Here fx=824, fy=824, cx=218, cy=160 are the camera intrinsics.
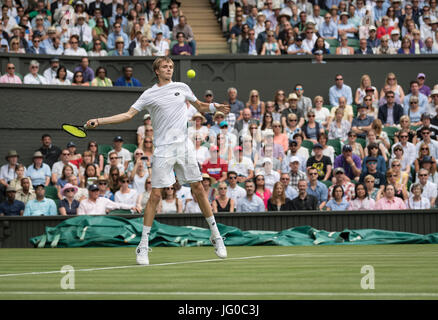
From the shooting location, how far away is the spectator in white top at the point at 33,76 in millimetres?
19516

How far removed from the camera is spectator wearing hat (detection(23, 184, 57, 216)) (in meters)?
15.6

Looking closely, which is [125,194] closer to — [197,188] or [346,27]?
[197,188]

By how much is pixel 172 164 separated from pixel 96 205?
21.9ft

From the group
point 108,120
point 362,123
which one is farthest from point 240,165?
point 108,120

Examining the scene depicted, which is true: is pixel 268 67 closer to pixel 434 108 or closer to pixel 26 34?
pixel 434 108

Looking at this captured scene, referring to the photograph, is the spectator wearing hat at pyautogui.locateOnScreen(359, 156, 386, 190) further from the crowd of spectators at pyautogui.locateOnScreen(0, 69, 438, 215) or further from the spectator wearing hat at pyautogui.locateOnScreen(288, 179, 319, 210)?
the spectator wearing hat at pyautogui.locateOnScreen(288, 179, 319, 210)

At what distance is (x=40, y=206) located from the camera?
15.7m

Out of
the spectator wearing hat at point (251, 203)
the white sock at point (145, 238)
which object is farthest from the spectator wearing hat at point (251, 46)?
the white sock at point (145, 238)

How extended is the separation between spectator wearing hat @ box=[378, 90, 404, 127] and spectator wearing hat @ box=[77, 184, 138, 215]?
6.79 meters

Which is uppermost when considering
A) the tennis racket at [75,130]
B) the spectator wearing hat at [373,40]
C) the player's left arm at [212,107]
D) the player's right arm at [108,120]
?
the spectator wearing hat at [373,40]

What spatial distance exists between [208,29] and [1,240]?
12.0 meters

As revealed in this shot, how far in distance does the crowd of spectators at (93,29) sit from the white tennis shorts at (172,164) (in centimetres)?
1226

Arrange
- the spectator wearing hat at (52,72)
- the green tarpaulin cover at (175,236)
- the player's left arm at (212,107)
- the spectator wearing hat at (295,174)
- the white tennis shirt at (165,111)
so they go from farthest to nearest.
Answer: the spectator wearing hat at (52,72) < the spectator wearing hat at (295,174) < the green tarpaulin cover at (175,236) < the player's left arm at (212,107) < the white tennis shirt at (165,111)

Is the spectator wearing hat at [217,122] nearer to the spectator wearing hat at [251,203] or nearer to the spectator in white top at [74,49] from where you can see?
the spectator wearing hat at [251,203]
